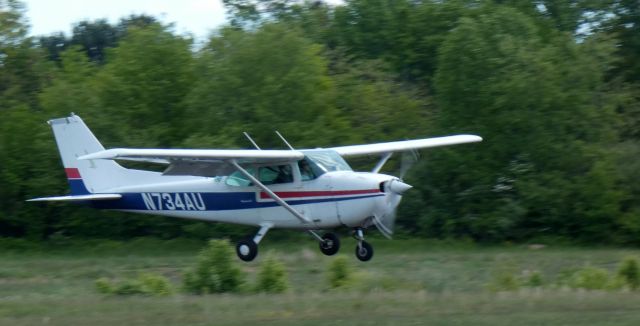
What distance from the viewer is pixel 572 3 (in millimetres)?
40312

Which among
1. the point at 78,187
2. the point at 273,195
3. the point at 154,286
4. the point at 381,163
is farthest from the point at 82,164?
the point at 381,163

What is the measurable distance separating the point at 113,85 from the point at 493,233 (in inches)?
481

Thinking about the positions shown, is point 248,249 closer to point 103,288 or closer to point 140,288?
point 140,288

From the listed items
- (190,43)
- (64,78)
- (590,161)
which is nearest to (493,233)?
(590,161)

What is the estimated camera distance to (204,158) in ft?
57.1

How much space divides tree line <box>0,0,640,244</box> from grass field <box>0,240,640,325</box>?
1.27 m

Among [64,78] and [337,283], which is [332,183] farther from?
[64,78]

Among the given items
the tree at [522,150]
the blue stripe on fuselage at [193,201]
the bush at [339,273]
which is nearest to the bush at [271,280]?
the bush at [339,273]

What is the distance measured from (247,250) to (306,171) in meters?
2.00

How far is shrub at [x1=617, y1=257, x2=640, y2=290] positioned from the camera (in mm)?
17981

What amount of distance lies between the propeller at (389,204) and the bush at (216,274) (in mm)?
2550

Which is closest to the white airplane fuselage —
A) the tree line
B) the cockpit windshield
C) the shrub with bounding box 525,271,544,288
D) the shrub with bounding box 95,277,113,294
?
the cockpit windshield

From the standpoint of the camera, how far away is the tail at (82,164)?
20.4m

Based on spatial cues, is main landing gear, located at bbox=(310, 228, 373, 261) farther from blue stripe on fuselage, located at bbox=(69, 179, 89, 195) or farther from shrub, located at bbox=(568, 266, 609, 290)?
blue stripe on fuselage, located at bbox=(69, 179, 89, 195)
